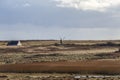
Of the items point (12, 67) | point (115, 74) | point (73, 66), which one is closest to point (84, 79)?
point (115, 74)

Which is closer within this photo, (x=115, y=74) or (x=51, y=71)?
(x=115, y=74)

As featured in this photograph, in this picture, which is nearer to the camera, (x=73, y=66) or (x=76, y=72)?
(x=76, y=72)

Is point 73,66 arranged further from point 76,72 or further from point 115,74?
point 115,74

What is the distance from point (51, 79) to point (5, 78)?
17.8ft

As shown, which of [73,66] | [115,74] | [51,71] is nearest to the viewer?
[115,74]

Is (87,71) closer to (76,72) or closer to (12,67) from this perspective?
(76,72)

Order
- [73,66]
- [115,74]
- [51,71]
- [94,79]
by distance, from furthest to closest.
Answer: [73,66], [51,71], [115,74], [94,79]

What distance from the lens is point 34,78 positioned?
40906 mm

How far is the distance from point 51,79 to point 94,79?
15.8ft

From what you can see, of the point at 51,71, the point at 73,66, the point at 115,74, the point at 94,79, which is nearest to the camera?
the point at 94,79

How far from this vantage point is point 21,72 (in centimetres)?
4778

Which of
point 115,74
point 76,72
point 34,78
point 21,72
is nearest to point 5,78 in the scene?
point 34,78

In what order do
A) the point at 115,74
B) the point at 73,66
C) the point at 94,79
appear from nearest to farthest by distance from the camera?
the point at 94,79 → the point at 115,74 → the point at 73,66

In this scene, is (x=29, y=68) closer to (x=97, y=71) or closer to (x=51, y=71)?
(x=51, y=71)
